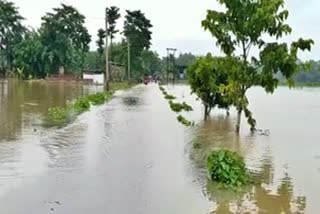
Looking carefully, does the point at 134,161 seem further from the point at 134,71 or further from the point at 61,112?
the point at 134,71

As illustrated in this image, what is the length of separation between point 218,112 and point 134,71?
61340mm

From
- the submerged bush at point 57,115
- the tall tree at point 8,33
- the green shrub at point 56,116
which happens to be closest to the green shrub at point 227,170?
the green shrub at point 56,116

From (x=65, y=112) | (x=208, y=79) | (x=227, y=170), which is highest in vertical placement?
(x=208, y=79)

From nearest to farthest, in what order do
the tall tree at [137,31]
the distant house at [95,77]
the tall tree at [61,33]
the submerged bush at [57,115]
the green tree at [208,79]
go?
1. the green tree at [208,79]
2. the submerged bush at [57,115]
3. the distant house at [95,77]
4. the tall tree at [61,33]
5. the tall tree at [137,31]

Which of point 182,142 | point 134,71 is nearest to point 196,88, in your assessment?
point 182,142

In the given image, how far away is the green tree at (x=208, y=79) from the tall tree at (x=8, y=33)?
213 ft

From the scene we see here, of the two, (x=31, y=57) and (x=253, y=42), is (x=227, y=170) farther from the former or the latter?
(x=31, y=57)

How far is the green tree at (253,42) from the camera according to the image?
1706 cm

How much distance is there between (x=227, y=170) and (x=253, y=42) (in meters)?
8.61

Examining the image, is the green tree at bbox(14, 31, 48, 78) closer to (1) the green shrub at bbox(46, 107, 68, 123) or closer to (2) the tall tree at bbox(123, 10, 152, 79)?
(2) the tall tree at bbox(123, 10, 152, 79)

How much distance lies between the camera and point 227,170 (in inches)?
399

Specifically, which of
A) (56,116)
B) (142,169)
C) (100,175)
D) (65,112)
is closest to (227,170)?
(142,169)

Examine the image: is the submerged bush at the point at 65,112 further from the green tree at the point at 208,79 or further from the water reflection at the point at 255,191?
the water reflection at the point at 255,191

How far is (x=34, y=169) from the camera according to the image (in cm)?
1105
